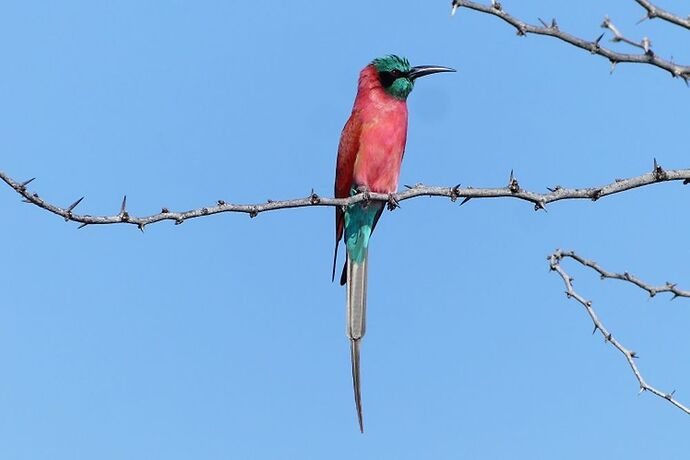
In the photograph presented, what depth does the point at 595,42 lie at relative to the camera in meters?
2.47

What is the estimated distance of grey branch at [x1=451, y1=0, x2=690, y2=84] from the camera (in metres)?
2.43

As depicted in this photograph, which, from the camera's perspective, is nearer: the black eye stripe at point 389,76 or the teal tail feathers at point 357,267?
the teal tail feathers at point 357,267

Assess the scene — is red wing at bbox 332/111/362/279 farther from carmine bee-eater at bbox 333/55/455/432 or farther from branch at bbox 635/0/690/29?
branch at bbox 635/0/690/29

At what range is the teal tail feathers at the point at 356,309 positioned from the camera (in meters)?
4.89

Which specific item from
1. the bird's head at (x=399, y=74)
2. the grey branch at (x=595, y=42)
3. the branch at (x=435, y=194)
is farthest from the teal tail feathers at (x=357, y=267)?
the grey branch at (x=595, y=42)

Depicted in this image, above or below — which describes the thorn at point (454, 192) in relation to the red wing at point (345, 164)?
below

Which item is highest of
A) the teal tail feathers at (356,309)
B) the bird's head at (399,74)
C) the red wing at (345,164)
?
the bird's head at (399,74)

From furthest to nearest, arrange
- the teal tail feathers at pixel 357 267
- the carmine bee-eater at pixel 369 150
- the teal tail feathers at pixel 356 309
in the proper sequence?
the carmine bee-eater at pixel 369 150
the teal tail feathers at pixel 357 267
the teal tail feathers at pixel 356 309

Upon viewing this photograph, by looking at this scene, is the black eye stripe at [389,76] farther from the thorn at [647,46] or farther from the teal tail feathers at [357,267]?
the thorn at [647,46]

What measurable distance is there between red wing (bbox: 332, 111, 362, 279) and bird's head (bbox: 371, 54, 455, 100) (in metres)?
0.31

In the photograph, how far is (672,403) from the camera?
2.86 meters

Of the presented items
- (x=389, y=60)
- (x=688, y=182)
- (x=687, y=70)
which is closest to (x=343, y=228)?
(x=389, y=60)

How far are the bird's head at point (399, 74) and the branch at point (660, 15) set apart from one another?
384cm

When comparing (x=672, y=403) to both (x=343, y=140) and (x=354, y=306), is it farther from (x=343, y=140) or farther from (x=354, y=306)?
(x=343, y=140)
